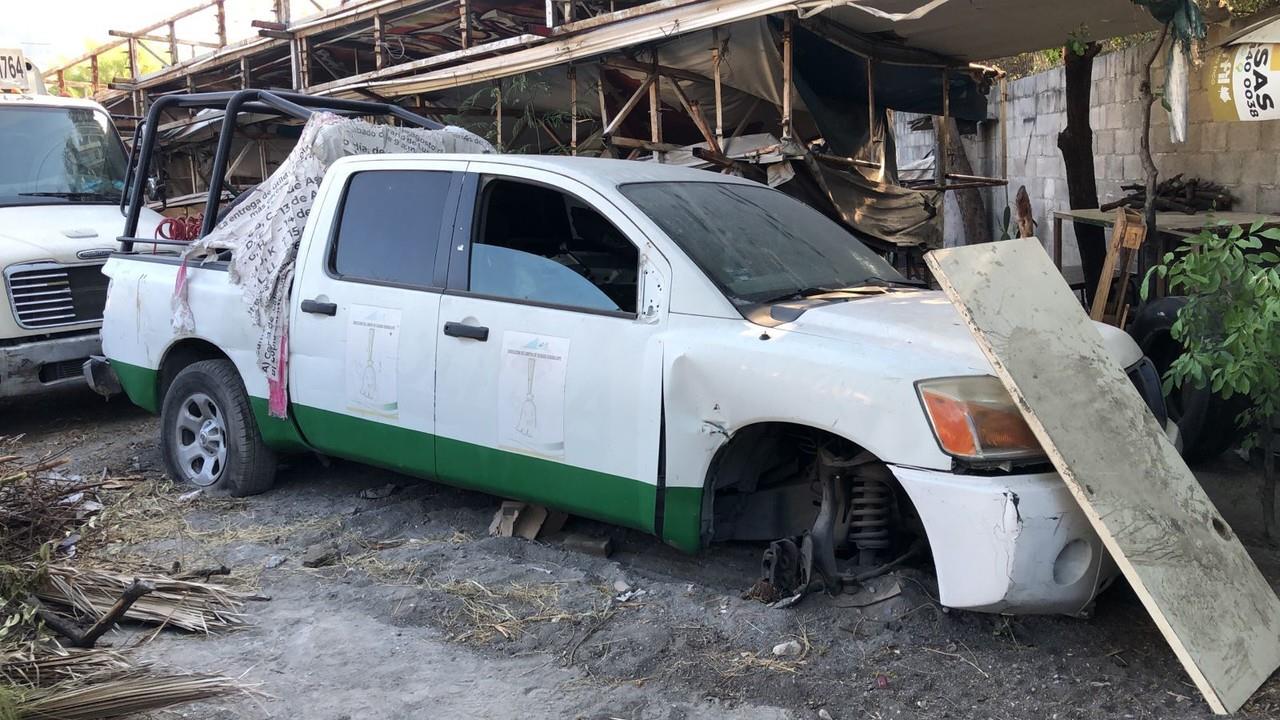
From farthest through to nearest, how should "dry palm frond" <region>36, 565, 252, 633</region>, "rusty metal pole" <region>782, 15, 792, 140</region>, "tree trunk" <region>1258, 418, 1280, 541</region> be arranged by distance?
"rusty metal pole" <region>782, 15, 792, 140</region> < "tree trunk" <region>1258, 418, 1280, 541</region> < "dry palm frond" <region>36, 565, 252, 633</region>

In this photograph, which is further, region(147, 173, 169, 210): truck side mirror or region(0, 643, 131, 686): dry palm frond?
region(147, 173, 169, 210): truck side mirror

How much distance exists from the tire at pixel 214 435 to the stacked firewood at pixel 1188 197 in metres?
6.76

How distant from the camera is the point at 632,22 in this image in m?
8.34

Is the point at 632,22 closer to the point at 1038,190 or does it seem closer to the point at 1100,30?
the point at 1100,30

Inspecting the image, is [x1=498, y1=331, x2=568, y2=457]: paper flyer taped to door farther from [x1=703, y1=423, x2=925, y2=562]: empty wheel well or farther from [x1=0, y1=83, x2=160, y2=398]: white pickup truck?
[x1=0, y1=83, x2=160, y2=398]: white pickup truck

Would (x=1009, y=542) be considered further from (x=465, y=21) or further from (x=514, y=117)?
(x=514, y=117)

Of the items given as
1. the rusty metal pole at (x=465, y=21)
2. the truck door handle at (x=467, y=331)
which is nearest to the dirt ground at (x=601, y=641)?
the truck door handle at (x=467, y=331)

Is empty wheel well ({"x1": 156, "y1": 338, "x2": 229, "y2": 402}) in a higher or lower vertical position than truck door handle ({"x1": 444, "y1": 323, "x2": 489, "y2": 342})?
lower

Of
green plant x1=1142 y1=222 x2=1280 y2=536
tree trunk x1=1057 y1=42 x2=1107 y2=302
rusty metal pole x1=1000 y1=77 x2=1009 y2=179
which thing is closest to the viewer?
green plant x1=1142 y1=222 x2=1280 y2=536

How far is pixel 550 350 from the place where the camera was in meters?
4.13

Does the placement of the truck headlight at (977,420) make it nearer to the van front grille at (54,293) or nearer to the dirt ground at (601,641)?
the dirt ground at (601,641)

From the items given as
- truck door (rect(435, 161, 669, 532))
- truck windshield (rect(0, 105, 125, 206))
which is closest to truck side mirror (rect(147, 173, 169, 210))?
truck windshield (rect(0, 105, 125, 206))

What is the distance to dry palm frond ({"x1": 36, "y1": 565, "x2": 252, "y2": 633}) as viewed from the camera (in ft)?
12.2

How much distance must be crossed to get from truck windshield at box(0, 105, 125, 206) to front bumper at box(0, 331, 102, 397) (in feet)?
4.69
